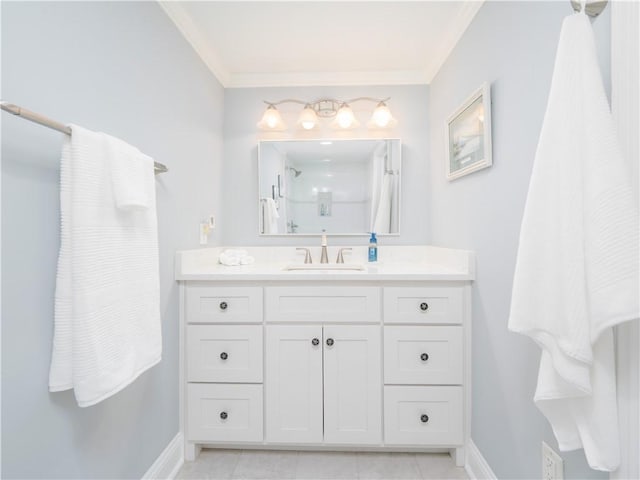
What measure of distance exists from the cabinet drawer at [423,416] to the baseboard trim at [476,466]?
2.3 inches

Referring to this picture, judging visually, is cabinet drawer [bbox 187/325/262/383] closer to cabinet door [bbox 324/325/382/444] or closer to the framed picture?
cabinet door [bbox 324/325/382/444]

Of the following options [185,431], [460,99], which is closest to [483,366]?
[460,99]

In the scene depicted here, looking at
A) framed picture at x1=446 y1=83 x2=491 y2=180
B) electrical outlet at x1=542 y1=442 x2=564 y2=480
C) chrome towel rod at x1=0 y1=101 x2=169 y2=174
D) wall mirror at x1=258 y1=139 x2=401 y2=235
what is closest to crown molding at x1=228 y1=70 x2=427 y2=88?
wall mirror at x1=258 y1=139 x2=401 y2=235

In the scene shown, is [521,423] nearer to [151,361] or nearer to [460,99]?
[151,361]

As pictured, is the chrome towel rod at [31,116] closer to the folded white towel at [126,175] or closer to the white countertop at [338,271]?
the folded white towel at [126,175]

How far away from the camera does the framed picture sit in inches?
51.2

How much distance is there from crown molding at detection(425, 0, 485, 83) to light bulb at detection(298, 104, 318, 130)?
77 centimetres

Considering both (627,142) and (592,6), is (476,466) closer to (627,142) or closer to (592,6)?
(627,142)

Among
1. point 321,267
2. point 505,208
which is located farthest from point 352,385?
point 505,208

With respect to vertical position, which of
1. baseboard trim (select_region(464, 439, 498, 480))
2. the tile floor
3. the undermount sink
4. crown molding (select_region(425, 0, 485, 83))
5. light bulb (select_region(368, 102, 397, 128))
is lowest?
the tile floor

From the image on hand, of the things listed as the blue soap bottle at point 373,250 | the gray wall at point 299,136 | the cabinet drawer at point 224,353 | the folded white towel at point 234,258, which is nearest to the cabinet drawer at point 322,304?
the cabinet drawer at point 224,353

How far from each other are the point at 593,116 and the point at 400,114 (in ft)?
5.13

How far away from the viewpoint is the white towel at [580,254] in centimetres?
63

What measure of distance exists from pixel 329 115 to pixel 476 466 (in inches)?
80.1
